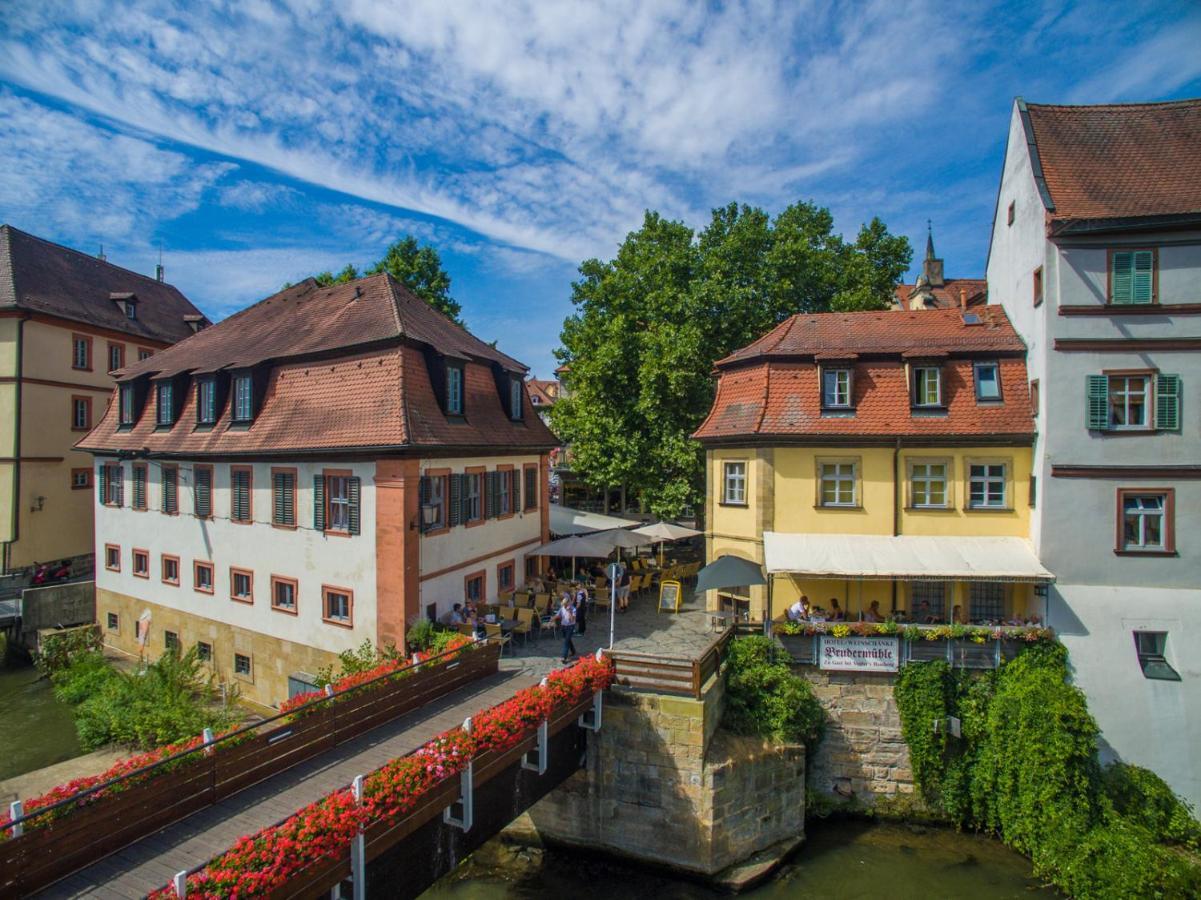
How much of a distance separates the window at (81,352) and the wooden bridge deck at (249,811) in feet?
97.0

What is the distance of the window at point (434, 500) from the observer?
16.7 meters

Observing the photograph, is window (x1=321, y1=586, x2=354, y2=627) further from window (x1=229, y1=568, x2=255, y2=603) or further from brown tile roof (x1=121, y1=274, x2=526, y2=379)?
brown tile roof (x1=121, y1=274, x2=526, y2=379)

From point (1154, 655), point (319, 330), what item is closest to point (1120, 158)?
point (1154, 655)

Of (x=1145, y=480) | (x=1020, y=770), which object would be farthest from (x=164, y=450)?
(x=1145, y=480)

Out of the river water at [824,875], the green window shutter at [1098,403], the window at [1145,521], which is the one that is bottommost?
the river water at [824,875]

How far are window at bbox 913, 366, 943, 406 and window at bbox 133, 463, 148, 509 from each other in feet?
81.6

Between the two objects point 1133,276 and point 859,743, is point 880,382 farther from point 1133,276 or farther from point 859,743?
point 859,743

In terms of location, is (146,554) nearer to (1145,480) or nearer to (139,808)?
(139,808)

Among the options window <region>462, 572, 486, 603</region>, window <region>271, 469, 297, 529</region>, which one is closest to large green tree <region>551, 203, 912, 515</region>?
window <region>462, 572, 486, 603</region>

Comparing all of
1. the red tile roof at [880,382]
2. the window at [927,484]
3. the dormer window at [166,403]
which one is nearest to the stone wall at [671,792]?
the window at [927,484]

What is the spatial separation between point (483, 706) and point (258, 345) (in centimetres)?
1477

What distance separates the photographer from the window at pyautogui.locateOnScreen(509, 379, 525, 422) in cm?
2180

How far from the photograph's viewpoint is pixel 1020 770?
44.3 feet

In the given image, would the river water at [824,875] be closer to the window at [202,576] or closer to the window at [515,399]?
the window at [515,399]
